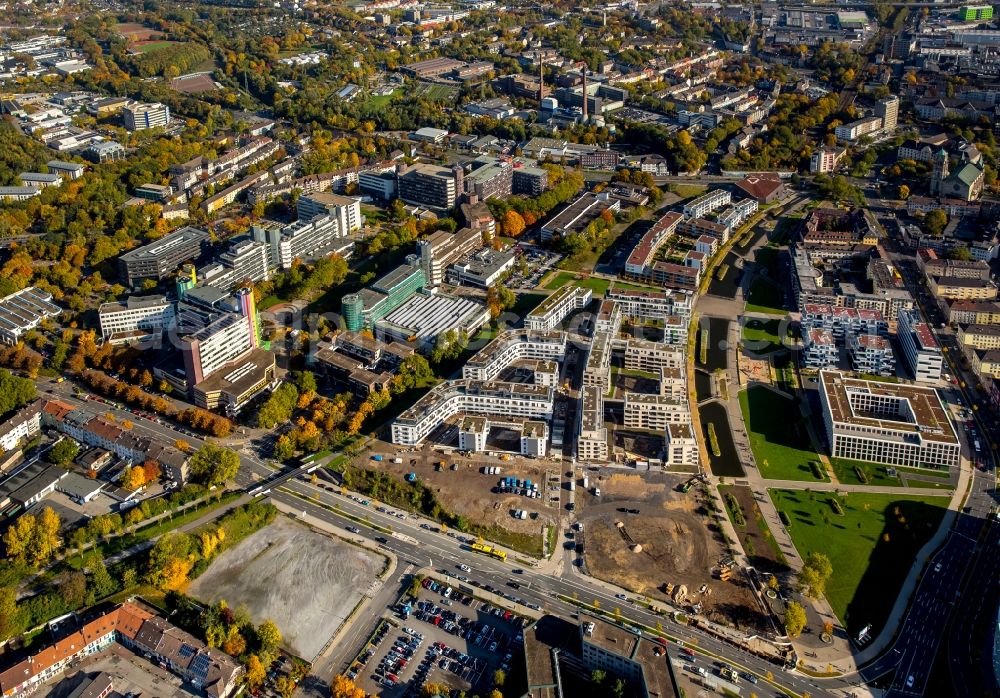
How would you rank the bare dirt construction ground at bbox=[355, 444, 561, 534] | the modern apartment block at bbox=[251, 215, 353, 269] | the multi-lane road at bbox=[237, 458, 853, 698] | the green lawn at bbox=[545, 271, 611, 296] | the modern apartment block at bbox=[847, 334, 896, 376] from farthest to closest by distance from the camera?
the modern apartment block at bbox=[251, 215, 353, 269]
the green lawn at bbox=[545, 271, 611, 296]
the modern apartment block at bbox=[847, 334, 896, 376]
the bare dirt construction ground at bbox=[355, 444, 561, 534]
the multi-lane road at bbox=[237, 458, 853, 698]

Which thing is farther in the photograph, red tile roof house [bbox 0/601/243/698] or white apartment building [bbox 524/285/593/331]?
white apartment building [bbox 524/285/593/331]

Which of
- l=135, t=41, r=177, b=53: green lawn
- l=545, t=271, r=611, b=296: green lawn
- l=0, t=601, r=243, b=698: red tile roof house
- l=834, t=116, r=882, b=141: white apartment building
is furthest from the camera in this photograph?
l=135, t=41, r=177, b=53: green lawn

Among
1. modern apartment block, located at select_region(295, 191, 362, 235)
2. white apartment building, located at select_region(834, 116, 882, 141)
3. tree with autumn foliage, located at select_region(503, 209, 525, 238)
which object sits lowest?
tree with autumn foliage, located at select_region(503, 209, 525, 238)

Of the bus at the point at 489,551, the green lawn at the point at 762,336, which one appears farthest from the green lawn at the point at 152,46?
the bus at the point at 489,551

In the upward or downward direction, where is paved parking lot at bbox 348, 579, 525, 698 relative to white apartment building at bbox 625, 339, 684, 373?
downward

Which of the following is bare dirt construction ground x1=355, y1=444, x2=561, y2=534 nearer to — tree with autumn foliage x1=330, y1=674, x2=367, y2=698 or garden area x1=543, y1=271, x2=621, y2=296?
tree with autumn foliage x1=330, y1=674, x2=367, y2=698

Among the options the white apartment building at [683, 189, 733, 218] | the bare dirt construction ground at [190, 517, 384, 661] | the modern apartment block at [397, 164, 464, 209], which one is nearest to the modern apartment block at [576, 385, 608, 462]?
the bare dirt construction ground at [190, 517, 384, 661]

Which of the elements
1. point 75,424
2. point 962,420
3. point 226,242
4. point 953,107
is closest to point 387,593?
point 75,424
